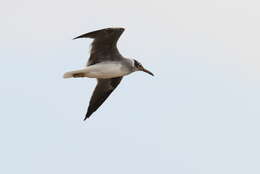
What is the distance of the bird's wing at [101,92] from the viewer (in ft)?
80.4

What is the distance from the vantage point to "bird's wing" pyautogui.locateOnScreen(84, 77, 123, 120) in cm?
2452

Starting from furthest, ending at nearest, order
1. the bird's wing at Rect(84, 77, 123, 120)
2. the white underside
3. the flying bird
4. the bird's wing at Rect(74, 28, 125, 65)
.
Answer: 1. the bird's wing at Rect(84, 77, 123, 120)
2. the white underside
3. the flying bird
4. the bird's wing at Rect(74, 28, 125, 65)

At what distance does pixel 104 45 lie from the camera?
2264 cm

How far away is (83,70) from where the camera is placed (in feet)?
74.2

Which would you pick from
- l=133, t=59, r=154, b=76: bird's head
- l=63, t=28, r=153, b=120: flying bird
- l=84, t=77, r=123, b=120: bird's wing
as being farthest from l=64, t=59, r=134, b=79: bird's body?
l=84, t=77, r=123, b=120: bird's wing

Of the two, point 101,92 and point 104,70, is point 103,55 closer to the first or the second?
point 104,70

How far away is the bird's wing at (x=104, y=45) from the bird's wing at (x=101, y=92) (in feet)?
4.96

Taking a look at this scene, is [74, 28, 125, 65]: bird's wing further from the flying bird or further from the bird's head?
the bird's head

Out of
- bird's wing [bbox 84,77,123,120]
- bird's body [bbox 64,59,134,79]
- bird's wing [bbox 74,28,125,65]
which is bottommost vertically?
bird's wing [bbox 84,77,123,120]

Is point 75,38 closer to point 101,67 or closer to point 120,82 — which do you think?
point 101,67

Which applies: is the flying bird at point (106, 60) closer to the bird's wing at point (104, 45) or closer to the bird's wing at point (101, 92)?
the bird's wing at point (104, 45)

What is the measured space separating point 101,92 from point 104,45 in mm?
2236

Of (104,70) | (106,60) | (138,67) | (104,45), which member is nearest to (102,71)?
(104,70)

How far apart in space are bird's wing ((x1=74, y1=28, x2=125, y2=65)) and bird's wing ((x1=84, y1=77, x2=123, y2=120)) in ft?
4.96
